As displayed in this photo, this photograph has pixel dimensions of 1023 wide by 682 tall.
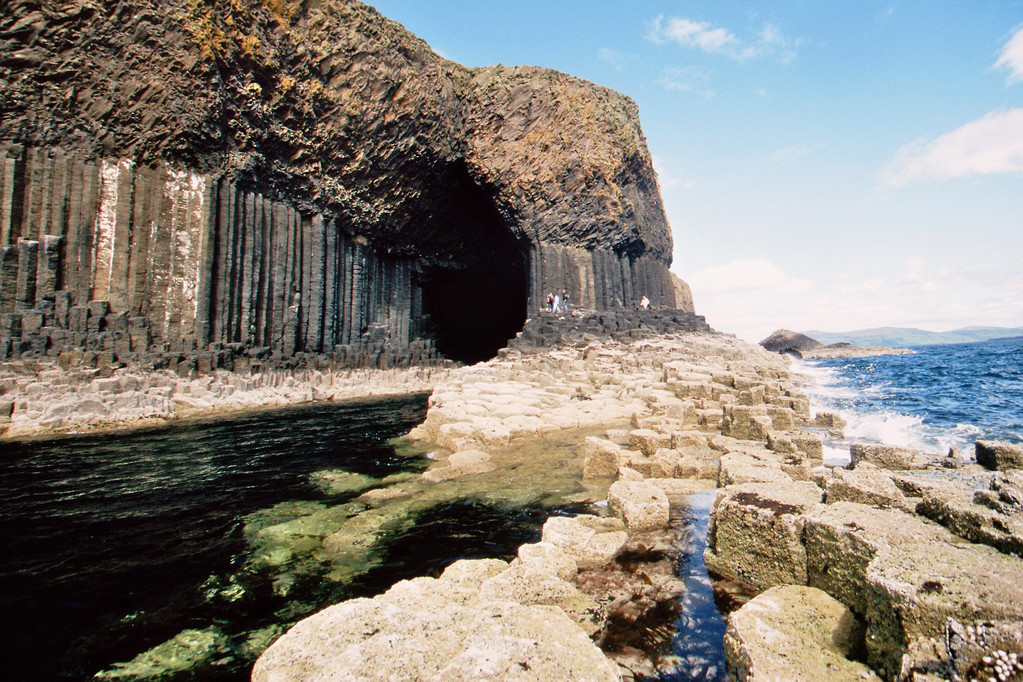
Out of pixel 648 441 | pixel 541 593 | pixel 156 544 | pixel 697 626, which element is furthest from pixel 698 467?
pixel 156 544

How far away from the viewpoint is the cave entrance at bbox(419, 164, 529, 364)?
3105 cm

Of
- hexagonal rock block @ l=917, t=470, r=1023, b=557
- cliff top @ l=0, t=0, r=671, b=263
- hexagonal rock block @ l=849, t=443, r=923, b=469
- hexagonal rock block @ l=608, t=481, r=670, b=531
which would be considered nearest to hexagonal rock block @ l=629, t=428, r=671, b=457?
hexagonal rock block @ l=608, t=481, r=670, b=531

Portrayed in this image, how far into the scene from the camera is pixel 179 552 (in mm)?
5262

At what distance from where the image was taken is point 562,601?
3514 mm

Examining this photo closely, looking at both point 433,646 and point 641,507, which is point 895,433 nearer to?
point 641,507

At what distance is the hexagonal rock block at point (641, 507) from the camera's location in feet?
16.1

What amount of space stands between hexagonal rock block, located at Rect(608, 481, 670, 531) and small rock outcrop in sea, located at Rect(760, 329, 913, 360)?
80.3 meters

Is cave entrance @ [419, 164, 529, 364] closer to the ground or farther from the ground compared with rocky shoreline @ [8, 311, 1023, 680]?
farther from the ground

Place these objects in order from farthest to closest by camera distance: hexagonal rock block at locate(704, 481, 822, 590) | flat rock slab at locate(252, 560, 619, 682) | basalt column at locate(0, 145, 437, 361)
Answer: basalt column at locate(0, 145, 437, 361) → hexagonal rock block at locate(704, 481, 822, 590) → flat rock slab at locate(252, 560, 619, 682)

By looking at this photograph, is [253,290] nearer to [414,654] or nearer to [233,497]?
[233,497]

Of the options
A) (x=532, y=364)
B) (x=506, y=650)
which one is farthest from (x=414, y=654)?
(x=532, y=364)

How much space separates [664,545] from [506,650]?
8.53 feet

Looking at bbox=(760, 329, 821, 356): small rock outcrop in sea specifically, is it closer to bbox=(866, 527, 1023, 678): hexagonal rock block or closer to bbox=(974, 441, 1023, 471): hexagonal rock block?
bbox=(974, 441, 1023, 471): hexagonal rock block

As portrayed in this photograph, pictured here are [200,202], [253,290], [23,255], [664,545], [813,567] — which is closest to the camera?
[813,567]
